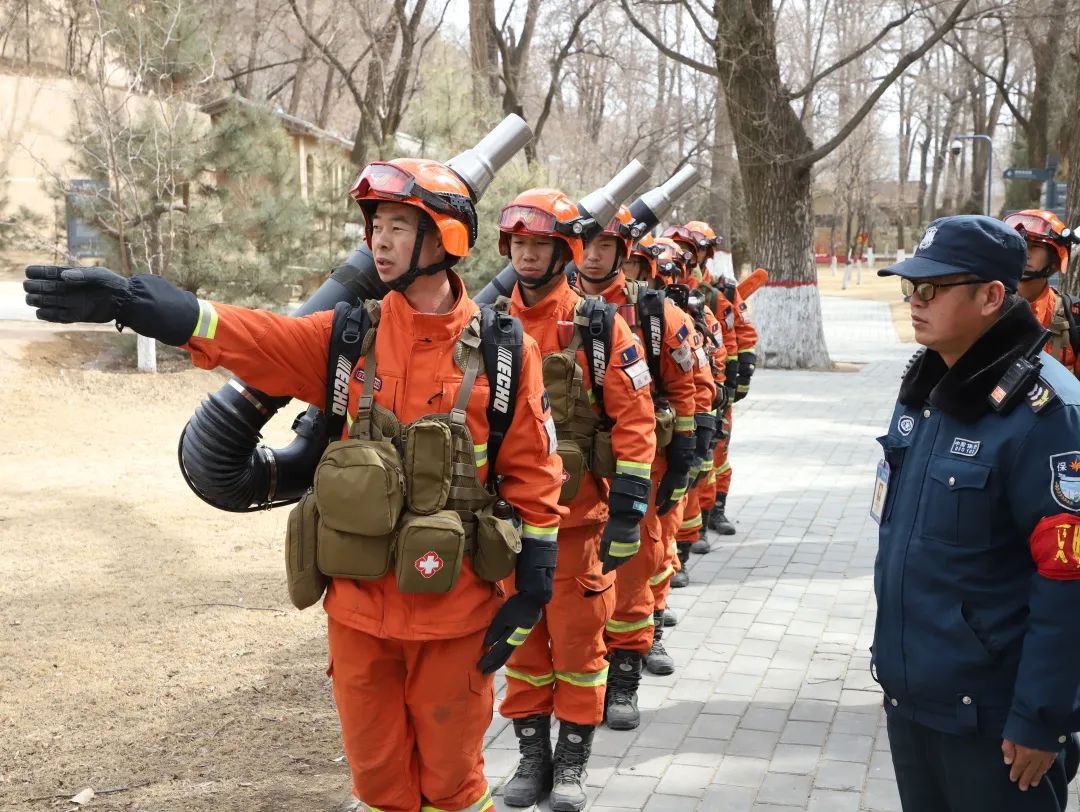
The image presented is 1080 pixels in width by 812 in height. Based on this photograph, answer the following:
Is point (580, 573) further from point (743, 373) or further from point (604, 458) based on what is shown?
point (743, 373)

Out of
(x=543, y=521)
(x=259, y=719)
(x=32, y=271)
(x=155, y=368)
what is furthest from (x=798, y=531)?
(x=155, y=368)

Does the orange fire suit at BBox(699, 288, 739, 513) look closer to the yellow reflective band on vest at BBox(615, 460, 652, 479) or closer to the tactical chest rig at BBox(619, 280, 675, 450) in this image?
the tactical chest rig at BBox(619, 280, 675, 450)

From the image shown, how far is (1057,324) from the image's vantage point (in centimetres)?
636

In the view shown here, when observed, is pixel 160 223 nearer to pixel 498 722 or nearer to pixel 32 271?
pixel 498 722

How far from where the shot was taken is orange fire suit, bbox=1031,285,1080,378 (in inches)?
251

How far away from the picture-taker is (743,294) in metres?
10.9

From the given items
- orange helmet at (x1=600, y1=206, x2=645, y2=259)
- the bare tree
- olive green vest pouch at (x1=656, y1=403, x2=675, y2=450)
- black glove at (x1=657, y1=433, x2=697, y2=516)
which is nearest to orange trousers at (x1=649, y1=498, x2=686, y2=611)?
black glove at (x1=657, y1=433, x2=697, y2=516)

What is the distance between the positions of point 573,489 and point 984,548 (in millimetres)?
2215

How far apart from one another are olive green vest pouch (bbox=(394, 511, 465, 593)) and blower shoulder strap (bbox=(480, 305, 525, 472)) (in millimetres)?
424

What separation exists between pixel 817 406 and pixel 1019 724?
13879mm

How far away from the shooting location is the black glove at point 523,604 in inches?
147

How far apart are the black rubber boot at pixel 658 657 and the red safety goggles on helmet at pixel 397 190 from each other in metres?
3.23

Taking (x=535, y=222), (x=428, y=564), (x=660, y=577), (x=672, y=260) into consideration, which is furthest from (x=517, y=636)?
(x=672, y=260)

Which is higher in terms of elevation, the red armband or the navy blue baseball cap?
the navy blue baseball cap
